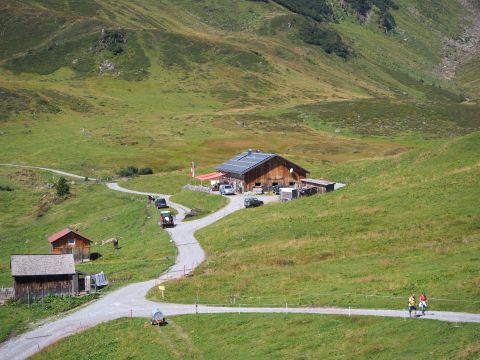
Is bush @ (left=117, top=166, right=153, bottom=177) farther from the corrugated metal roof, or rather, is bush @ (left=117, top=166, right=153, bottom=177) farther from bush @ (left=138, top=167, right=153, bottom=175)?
the corrugated metal roof

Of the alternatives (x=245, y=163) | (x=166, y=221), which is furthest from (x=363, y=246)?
(x=245, y=163)

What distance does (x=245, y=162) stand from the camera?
114 metres

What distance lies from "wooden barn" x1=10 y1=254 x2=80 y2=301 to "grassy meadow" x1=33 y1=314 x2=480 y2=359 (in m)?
14.0

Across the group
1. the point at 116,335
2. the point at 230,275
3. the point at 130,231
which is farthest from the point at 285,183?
the point at 116,335

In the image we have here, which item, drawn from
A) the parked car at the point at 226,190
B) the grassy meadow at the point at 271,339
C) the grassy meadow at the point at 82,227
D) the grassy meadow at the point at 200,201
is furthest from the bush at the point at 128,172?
the grassy meadow at the point at 271,339

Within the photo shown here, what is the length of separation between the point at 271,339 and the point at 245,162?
71.3m

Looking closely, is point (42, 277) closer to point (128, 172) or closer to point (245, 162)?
point (245, 162)

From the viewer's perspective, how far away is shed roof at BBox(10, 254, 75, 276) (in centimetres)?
6381

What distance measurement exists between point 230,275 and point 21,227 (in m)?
52.2

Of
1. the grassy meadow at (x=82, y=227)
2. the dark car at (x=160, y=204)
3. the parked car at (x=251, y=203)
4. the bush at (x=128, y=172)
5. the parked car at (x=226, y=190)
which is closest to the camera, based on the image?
the grassy meadow at (x=82, y=227)

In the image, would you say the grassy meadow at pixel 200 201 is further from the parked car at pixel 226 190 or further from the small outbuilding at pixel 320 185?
the small outbuilding at pixel 320 185

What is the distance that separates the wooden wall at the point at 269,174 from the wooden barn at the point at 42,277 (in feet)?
152

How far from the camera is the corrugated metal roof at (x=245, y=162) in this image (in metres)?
109

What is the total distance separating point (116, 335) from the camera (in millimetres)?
49719
